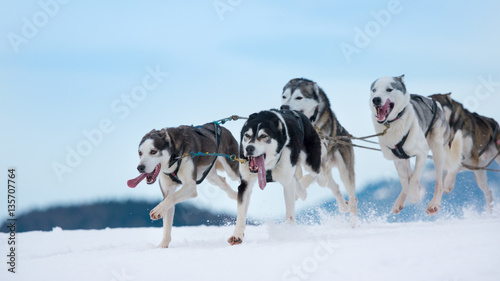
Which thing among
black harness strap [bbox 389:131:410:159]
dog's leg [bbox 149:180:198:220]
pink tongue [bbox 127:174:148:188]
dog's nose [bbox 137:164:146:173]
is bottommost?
dog's leg [bbox 149:180:198:220]

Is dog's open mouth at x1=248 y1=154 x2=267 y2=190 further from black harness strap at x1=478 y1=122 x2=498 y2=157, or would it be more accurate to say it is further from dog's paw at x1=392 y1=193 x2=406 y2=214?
black harness strap at x1=478 y1=122 x2=498 y2=157

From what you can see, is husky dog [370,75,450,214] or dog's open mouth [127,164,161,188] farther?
husky dog [370,75,450,214]

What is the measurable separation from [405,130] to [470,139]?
8.89 ft

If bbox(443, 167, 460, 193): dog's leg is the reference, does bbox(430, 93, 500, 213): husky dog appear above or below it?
above

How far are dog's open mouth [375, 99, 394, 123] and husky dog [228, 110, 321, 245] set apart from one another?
47.2 inches

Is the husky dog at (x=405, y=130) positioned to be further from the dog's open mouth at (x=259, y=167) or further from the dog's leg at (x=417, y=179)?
the dog's open mouth at (x=259, y=167)

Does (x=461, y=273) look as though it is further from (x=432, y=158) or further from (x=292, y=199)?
(x=432, y=158)

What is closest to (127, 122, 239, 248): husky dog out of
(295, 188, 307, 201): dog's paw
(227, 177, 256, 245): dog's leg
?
(227, 177, 256, 245): dog's leg

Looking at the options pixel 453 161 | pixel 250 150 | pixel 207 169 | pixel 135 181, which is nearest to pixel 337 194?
pixel 453 161

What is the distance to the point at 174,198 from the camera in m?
6.71

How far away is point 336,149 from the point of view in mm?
8836

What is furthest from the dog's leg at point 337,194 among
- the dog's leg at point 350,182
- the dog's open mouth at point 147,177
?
the dog's open mouth at point 147,177

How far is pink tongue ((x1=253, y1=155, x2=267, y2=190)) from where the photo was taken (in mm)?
6156

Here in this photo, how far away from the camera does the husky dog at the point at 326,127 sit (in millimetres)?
8195
